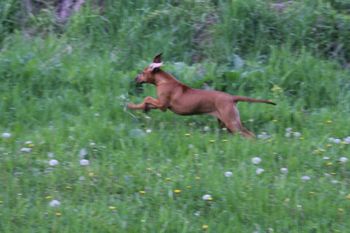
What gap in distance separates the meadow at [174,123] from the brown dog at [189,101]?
162 mm

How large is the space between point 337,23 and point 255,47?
1074 mm

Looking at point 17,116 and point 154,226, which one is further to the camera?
point 17,116

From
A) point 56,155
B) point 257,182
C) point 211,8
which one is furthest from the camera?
point 211,8

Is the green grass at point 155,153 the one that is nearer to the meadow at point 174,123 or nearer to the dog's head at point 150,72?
the meadow at point 174,123

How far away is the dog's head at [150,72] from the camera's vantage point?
8508 millimetres

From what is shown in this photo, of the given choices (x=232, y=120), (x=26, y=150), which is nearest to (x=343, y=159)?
(x=232, y=120)

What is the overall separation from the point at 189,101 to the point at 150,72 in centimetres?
64

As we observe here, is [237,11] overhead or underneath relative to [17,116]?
overhead

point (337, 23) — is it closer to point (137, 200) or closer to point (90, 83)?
point (90, 83)

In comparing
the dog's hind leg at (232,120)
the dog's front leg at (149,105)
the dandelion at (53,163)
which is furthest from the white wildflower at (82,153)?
the dog's hind leg at (232,120)

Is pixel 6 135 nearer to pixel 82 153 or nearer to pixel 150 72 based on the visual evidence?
pixel 82 153

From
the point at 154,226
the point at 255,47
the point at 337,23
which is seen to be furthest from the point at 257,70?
the point at 154,226

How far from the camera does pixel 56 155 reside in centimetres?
733

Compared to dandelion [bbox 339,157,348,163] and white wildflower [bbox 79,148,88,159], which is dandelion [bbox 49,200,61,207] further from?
dandelion [bbox 339,157,348,163]
